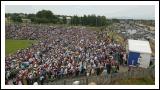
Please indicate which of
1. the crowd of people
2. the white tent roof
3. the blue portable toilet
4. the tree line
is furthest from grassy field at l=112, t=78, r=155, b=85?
the tree line

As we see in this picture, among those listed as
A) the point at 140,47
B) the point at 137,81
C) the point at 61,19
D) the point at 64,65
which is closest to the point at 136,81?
the point at 137,81

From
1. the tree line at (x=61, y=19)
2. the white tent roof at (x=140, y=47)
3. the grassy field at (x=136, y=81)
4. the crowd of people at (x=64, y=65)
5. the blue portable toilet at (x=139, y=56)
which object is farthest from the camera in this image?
the tree line at (x=61, y=19)

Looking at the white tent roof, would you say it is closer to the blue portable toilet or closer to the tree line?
the blue portable toilet

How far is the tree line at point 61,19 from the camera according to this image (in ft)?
78.9

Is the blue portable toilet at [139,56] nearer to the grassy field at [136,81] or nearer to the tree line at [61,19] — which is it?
the grassy field at [136,81]


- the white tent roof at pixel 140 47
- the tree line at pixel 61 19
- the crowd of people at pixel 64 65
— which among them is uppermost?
the tree line at pixel 61 19

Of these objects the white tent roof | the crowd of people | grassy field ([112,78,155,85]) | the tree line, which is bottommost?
grassy field ([112,78,155,85])

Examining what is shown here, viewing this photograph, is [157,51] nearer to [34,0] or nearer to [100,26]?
[34,0]

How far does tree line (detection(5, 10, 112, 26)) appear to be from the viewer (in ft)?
78.9

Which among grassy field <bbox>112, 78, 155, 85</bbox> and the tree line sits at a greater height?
the tree line

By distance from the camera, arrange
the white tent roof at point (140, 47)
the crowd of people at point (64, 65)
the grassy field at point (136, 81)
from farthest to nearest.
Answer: the white tent roof at point (140, 47) < the crowd of people at point (64, 65) < the grassy field at point (136, 81)

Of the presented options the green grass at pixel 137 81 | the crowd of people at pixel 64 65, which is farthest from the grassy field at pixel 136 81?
the crowd of people at pixel 64 65

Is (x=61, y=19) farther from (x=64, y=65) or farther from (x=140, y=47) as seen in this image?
(x=140, y=47)

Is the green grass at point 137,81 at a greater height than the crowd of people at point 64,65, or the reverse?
the crowd of people at point 64,65
